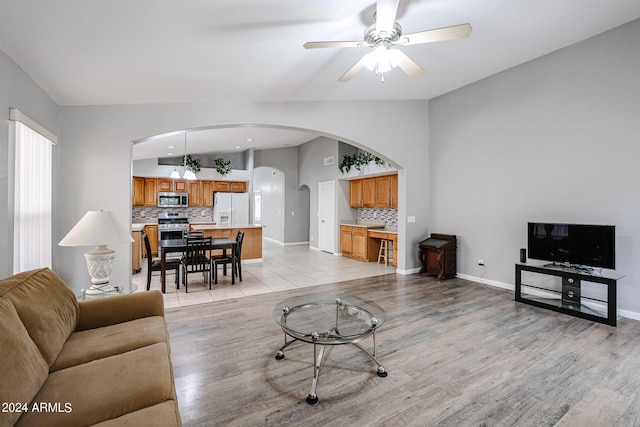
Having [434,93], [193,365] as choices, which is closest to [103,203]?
[193,365]

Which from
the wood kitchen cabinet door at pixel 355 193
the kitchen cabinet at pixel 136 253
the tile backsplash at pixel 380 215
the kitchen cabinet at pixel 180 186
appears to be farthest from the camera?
the kitchen cabinet at pixel 180 186

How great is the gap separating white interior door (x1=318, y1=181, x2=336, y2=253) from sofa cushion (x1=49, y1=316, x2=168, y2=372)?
20.9 feet

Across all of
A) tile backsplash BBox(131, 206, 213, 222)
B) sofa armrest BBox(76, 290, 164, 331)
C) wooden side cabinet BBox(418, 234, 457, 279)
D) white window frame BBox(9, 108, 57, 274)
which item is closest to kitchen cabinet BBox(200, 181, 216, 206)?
tile backsplash BBox(131, 206, 213, 222)

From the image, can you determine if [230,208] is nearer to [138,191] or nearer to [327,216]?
[138,191]

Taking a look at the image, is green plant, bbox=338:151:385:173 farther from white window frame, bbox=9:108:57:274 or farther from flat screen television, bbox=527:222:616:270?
white window frame, bbox=9:108:57:274

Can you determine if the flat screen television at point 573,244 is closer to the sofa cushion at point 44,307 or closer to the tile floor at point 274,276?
the tile floor at point 274,276

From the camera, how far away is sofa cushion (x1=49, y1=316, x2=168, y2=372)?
1675 mm

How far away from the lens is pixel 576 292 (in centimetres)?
372

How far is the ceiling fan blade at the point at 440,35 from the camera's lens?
2.28m

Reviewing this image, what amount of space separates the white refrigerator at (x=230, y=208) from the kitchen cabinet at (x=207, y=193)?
16cm

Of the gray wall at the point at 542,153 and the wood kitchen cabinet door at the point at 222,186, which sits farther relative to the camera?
the wood kitchen cabinet door at the point at 222,186

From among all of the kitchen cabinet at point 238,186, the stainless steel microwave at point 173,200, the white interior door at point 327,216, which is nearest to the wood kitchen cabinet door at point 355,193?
the white interior door at point 327,216

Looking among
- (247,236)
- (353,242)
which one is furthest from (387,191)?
(247,236)

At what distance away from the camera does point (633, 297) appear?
11.3 feet
